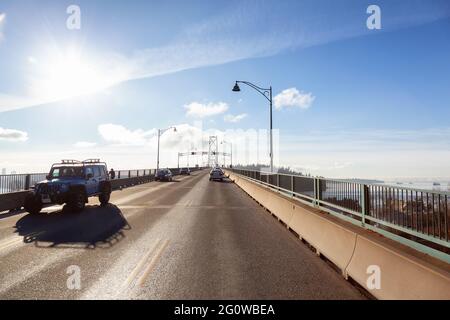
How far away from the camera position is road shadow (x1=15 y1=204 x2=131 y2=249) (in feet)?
28.2

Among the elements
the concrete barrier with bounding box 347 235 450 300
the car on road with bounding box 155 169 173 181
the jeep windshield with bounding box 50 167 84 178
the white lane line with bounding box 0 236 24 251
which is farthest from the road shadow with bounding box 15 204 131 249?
the car on road with bounding box 155 169 173 181

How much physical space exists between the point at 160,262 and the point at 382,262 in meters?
4.09

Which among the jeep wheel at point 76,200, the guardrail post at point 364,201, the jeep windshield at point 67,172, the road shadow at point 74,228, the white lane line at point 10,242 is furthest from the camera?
the jeep windshield at point 67,172

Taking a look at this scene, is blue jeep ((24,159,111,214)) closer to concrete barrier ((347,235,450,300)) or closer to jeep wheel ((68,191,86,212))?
jeep wheel ((68,191,86,212))

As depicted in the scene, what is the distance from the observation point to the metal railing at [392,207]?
5.01m

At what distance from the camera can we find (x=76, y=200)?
1399 centimetres

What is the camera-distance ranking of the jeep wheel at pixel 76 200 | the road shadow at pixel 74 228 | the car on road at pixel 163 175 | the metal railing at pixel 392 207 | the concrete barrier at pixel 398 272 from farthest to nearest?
the car on road at pixel 163 175 → the jeep wheel at pixel 76 200 → the road shadow at pixel 74 228 → the metal railing at pixel 392 207 → the concrete barrier at pixel 398 272

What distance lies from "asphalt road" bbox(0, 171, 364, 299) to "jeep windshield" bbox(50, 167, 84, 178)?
3563mm

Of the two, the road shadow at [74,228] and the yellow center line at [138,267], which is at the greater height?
the road shadow at [74,228]

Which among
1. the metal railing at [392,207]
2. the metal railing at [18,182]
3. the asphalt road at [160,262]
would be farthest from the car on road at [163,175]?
the metal railing at [392,207]

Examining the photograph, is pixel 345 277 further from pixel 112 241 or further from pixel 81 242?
pixel 81 242

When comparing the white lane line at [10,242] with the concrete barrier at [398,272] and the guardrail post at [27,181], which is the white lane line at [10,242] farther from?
the guardrail post at [27,181]

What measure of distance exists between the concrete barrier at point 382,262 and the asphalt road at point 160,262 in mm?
311

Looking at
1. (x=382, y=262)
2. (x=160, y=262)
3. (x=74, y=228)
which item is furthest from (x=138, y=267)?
(x=74, y=228)
